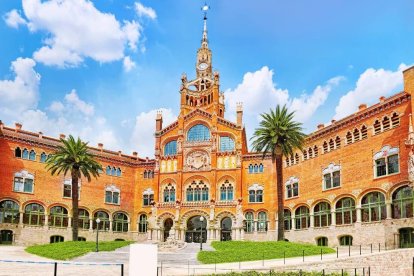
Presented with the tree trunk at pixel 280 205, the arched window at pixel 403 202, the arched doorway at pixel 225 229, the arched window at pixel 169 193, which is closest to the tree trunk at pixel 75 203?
the arched window at pixel 169 193

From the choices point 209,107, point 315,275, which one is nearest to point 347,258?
point 315,275

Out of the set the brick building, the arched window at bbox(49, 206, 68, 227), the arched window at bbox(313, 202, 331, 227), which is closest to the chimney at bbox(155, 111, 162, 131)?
the brick building

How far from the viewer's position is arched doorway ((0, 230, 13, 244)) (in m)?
57.2

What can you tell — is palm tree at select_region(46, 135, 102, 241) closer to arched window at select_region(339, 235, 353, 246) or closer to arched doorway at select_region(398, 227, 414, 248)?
arched window at select_region(339, 235, 353, 246)

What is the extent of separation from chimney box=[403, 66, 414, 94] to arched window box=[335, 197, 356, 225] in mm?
13361

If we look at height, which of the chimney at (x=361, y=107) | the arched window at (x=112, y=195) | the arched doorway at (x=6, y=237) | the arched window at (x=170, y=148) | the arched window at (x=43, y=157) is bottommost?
the arched doorway at (x=6, y=237)

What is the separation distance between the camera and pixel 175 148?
71812mm

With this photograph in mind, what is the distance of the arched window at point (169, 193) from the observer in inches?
2753

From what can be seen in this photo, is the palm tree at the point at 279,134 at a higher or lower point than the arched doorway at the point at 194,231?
higher

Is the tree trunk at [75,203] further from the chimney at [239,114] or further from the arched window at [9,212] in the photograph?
the chimney at [239,114]

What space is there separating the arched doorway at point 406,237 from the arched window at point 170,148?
37413 mm

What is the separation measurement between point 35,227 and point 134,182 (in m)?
17.3

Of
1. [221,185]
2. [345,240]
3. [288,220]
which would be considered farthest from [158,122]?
[345,240]

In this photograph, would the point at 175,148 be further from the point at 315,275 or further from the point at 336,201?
the point at 315,275
